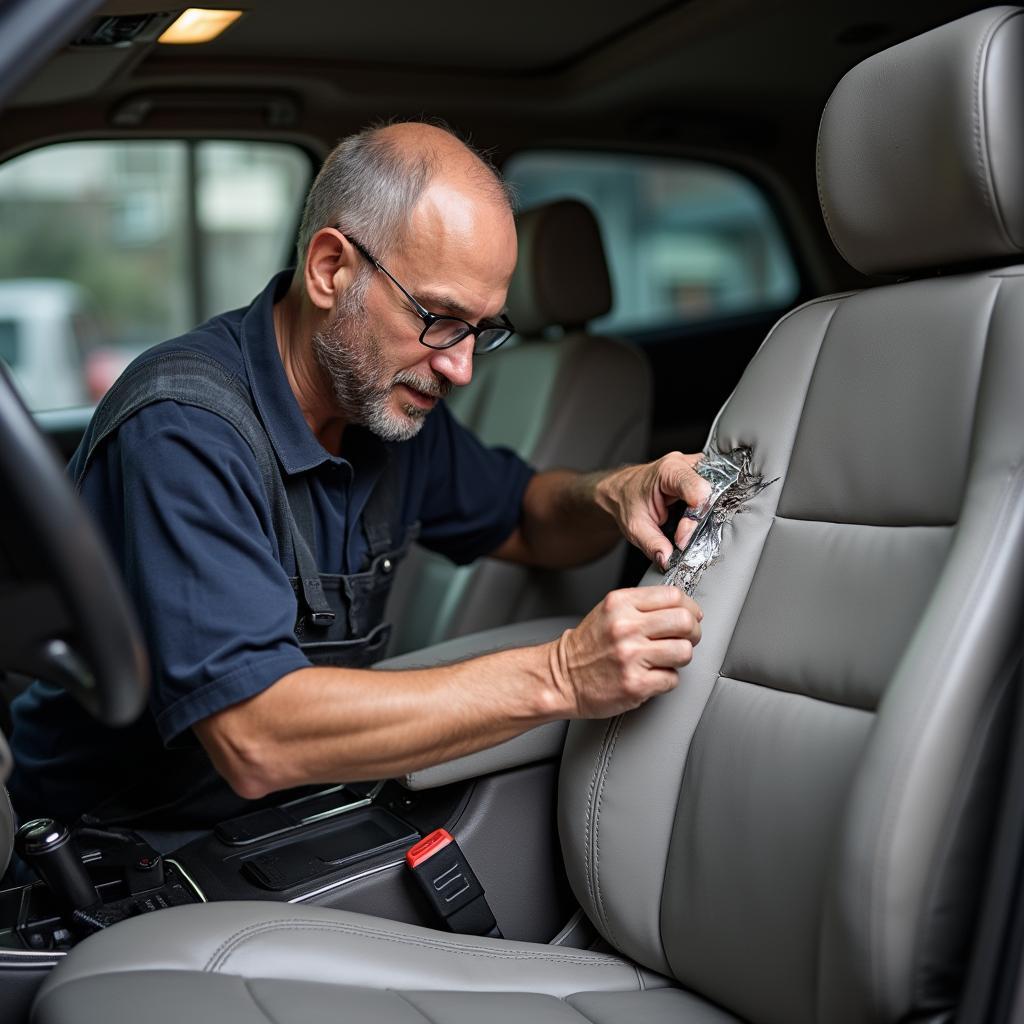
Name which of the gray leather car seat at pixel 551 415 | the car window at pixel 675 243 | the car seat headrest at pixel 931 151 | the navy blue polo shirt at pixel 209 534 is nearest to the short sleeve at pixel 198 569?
the navy blue polo shirt at pixel 209 534

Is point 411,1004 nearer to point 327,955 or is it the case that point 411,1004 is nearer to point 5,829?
point 327,955

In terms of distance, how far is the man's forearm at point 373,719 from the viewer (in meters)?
1.38

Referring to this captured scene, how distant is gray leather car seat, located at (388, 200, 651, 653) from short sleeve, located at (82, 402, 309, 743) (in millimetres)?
988

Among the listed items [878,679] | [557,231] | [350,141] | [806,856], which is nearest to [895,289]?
[878,679]

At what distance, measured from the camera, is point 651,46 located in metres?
2.67

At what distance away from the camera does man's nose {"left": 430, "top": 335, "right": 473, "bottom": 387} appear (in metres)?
1.68

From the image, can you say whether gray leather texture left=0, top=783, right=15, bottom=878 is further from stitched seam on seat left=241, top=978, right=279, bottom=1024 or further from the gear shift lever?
stitched seam on seat left=241, top=978, right=279, bottom=1024

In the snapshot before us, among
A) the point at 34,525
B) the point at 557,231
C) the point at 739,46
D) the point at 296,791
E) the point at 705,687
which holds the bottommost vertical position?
the point at 296,791

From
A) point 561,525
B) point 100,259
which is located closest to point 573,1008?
point 561,525

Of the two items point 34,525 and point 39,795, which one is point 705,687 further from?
point 39,795

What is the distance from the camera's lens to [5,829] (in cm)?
143

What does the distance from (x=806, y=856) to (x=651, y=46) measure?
1958 millimetres

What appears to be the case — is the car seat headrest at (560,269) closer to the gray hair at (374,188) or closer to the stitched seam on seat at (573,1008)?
the gray hair at (374,188)

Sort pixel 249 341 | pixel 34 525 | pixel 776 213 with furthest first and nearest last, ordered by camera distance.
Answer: pixel 776 213
pixel 249 341
pixel 34 525
